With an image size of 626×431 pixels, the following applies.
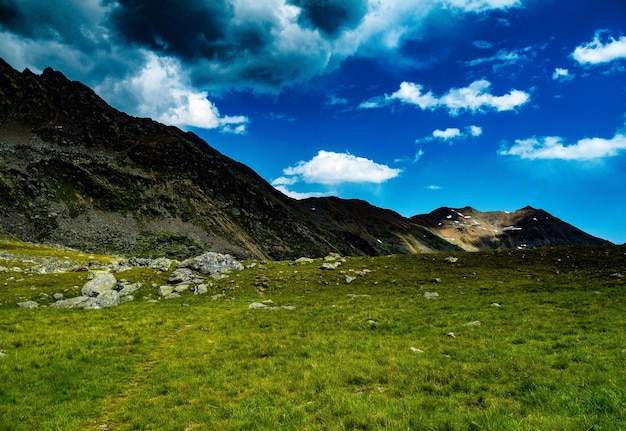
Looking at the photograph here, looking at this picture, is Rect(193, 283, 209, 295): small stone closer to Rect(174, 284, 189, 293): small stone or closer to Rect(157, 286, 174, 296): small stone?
Rect(174, 284, 189, 293): small stone

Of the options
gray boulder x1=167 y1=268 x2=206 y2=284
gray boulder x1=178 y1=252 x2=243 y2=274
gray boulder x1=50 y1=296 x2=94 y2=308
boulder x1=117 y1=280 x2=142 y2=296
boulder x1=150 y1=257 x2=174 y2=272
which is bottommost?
gray boulder x1=50 y1=296 x2=94 y2=308

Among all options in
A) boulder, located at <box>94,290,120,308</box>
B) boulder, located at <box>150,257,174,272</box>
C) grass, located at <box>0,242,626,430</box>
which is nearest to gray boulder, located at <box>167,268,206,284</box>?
boulder, located at <box>150,257,174,272</box>

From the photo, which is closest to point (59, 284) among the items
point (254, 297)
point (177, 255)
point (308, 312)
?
point (254, 297)

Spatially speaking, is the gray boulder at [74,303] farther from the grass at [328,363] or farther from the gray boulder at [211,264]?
the gray boulder at [211,264]

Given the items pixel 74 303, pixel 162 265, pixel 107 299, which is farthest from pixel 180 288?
pixel 162 265

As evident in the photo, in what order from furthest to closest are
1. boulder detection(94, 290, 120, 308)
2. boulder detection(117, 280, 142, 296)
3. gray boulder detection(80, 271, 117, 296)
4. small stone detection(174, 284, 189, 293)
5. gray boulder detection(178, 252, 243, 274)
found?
1. gray boulder detection(178, 252, 243, 274)
2. small stone detection(174, 284, 189, 293)
3. boulder detection(117, 280, 142, 296)
4. gray boulder detection(80, 271, 117, 296)
5. boulder detection(94, 290, 120, 308)

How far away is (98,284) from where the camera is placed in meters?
34.8

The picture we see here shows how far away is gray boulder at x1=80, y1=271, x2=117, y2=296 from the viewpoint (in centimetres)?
3314

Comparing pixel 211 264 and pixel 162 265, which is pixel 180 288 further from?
pixel 162 265

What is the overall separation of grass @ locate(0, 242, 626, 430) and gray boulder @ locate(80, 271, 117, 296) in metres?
3.92

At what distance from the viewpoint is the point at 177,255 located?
175250mm

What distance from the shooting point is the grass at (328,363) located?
413 inches

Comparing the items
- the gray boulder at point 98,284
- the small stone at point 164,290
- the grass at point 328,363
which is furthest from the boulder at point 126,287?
the grass at point 328,363

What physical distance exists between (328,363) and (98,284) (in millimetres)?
28873
